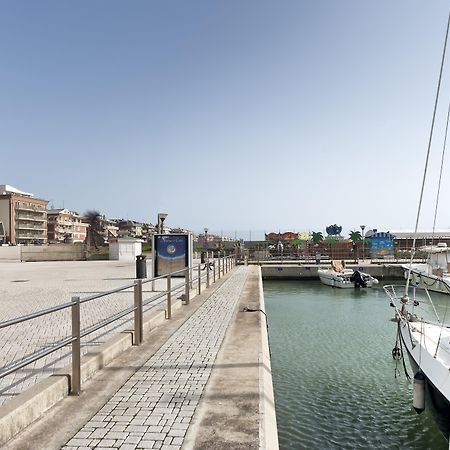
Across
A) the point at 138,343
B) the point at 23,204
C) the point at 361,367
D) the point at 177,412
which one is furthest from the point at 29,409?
the point at 23,204

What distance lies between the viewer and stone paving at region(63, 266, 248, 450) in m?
3.78

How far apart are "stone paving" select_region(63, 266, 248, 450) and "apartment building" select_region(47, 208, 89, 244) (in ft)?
383

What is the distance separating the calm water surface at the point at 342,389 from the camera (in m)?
6.52

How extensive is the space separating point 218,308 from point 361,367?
399 centimetres

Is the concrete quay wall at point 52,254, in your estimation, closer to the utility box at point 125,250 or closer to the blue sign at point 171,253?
the utility box at point 125,250

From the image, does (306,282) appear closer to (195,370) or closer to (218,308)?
(218,308)

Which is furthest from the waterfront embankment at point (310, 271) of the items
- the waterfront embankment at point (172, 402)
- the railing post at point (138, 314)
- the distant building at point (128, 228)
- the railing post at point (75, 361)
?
the distant building at point (128, 228)

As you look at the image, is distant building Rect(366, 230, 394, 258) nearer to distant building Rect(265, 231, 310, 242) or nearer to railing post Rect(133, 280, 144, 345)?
distant building Rect(265, 231, 310, 242)

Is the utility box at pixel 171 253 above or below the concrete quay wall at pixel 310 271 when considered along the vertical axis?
above

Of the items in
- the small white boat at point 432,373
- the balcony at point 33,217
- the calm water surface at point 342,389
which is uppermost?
the balcony at point 33,217

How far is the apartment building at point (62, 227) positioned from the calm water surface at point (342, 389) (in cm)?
11148

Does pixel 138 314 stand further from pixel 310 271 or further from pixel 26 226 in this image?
pixel 26 226

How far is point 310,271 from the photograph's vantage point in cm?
3434

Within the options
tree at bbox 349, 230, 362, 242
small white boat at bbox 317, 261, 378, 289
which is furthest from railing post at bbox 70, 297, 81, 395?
tree at bbox 349, 230, 362, 242
